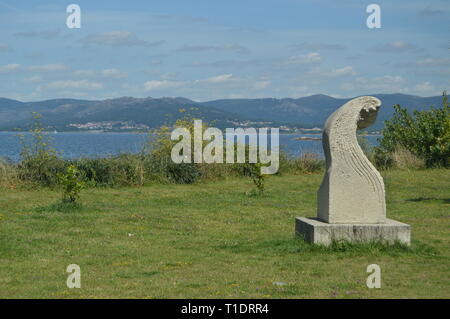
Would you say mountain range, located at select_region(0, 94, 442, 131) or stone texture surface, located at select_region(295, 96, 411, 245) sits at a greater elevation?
mountain range, located at select_region(0, 94, 442, 131)

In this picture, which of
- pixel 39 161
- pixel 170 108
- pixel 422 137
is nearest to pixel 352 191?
pixel 39 161

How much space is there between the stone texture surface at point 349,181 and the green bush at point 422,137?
53.2 ft

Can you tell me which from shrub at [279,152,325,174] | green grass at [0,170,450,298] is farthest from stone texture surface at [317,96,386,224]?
shrub at [279,152,325,174]

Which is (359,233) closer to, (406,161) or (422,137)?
(406,161)

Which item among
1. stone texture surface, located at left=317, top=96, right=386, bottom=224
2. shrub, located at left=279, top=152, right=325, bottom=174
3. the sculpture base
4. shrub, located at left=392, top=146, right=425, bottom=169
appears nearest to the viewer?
the sculpture base

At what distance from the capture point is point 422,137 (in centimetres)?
2727

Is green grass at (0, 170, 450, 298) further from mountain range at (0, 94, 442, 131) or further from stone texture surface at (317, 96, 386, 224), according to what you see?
mountain range at (0, 94, 442, 131)

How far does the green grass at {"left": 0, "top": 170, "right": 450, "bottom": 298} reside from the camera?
25.5 feet

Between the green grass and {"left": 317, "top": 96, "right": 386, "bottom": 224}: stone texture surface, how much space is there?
22.2 inches

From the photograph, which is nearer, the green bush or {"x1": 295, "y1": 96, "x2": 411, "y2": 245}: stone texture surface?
{"x1": 295, "y1": 96, "x2": 411, "y2": 245}: stone texture surface

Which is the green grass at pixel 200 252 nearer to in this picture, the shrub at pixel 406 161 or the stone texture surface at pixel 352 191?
the stone texture surface at pixel 352 191

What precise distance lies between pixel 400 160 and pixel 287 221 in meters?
14.7

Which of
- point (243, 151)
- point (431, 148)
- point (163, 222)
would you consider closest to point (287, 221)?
point (163, 222)
